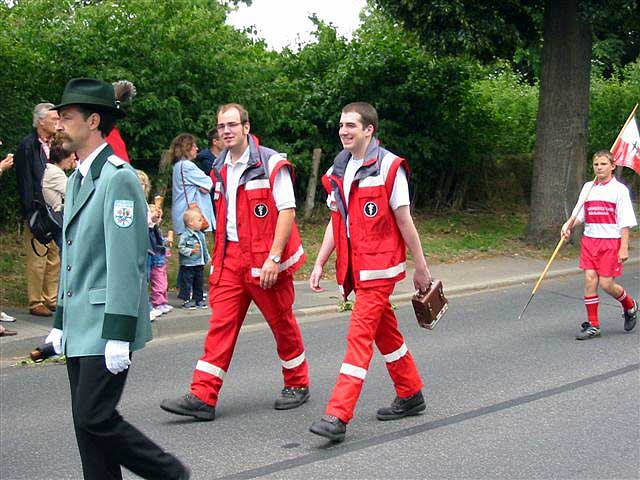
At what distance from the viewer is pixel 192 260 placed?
10195mm

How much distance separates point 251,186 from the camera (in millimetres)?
6422

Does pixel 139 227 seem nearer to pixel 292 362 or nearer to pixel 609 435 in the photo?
pixel 292 362

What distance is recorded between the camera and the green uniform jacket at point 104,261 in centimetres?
417

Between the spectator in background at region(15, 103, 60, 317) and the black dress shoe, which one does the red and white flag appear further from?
the black dress shoe

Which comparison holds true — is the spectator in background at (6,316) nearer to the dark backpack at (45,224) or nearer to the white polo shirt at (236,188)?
the dark backpack at (45,224)

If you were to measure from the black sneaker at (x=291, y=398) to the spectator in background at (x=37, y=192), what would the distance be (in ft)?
11.9

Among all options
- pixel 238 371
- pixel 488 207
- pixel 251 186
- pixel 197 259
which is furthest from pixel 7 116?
pixel 488 207

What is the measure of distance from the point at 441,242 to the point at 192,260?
6.49 meters

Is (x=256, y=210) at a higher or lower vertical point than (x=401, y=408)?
higher

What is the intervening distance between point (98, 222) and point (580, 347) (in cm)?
553

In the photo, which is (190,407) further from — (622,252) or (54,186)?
(622,252)

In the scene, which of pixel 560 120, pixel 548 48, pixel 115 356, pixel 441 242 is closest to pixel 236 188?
pixel 115 356

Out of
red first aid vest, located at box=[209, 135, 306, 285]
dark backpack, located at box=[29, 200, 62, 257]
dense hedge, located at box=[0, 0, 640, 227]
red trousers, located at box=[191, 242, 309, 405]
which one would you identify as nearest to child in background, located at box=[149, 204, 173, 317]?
dark backpack, located at box=[29, 200, 62, 257]

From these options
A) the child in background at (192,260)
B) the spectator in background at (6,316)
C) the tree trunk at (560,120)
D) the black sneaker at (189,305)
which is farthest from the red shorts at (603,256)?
the tree trunk at (560,120)
